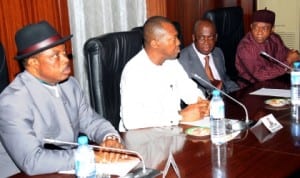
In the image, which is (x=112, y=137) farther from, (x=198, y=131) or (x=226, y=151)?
(x=226, y=151)

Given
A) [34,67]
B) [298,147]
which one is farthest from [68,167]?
[298,147]

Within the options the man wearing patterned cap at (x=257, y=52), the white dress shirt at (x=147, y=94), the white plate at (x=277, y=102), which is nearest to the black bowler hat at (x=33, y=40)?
the white dress shirt at (x=147, y=94)

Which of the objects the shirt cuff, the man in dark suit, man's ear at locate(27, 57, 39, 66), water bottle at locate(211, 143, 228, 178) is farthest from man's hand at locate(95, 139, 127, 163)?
the man in dark suit

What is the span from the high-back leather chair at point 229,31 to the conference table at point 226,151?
166 centimetres

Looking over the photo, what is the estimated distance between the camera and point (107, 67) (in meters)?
2.34

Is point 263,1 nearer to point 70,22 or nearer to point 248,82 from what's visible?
point 248,82

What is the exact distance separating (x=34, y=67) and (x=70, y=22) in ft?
5.12

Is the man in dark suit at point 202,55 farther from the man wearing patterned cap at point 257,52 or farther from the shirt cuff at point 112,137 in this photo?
the shirt cuff at point 112,137

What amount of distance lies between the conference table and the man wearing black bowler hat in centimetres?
8

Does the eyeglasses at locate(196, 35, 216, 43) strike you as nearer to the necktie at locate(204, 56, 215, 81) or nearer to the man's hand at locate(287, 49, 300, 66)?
the necktie at locate(204, 56, 215, 81)

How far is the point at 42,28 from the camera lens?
1.83 m

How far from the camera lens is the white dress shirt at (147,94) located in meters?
2.19

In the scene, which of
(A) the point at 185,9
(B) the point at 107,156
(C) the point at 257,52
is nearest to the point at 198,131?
(B) the point at 107,156

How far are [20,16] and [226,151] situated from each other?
1.85 meters
